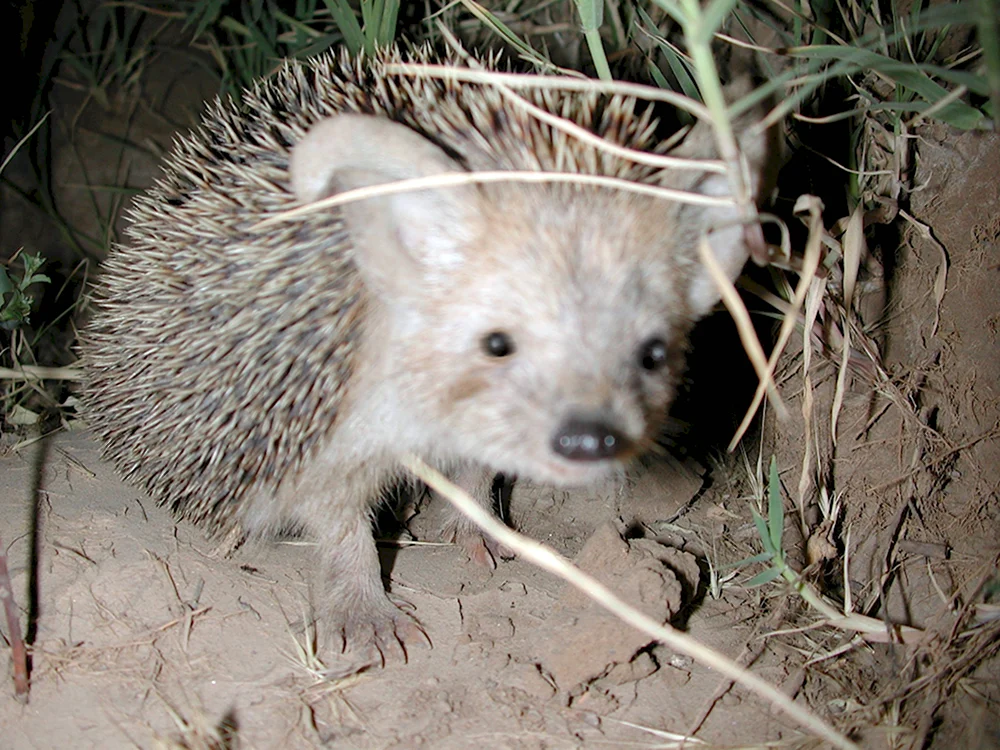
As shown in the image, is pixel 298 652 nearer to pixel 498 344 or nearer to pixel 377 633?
pixel 377 633

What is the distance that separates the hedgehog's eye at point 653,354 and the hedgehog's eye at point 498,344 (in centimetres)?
39

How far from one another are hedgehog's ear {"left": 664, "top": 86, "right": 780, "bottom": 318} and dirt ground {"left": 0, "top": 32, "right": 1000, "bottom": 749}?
818 millimetres

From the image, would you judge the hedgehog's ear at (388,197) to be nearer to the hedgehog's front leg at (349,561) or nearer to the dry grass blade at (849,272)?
the hedgehog's front leg at (349,561)

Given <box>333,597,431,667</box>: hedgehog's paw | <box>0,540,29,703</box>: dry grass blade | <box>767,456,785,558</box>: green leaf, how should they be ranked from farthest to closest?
1. <box>333,597,431,667</box>: hedgehog's paw
2. <box>767,456,785,558</box>: green leaf
3. <box>0,540,29,703</box>: dry grass blade

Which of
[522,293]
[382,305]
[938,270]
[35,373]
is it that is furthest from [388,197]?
[35,373]

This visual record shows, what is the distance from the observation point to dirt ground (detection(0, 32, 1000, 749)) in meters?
2.87

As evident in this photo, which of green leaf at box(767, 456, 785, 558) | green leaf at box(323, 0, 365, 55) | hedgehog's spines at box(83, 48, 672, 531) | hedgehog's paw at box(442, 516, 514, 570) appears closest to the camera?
hedgehog's spines at box(83, 48, 672, 531)

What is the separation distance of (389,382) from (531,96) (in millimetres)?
1028

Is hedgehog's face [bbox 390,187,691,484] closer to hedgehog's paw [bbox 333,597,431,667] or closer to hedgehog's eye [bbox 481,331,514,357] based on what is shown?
hedgehog's eye [bbox 481,331,514,357]

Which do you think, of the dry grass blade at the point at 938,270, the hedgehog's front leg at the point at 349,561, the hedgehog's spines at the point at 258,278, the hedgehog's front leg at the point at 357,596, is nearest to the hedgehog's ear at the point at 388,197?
the hedgehog's spines at the point at 258,278

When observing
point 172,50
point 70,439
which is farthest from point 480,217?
point 172,50

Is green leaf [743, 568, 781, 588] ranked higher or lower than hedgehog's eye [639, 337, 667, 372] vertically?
lower

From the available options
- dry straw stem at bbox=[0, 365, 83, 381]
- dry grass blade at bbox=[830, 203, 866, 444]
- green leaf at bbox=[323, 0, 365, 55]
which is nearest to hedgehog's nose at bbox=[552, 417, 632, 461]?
dry grass blade at bbox=[830, 203, 866, 444]

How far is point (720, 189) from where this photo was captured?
2.75 metres
